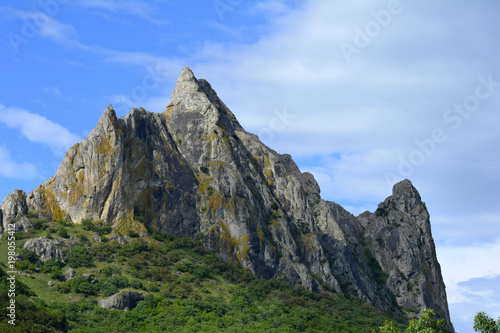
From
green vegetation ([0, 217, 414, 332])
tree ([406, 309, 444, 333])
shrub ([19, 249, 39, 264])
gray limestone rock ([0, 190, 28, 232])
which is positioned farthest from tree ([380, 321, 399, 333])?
gray limestone rock ([0, 190, 28, 232])

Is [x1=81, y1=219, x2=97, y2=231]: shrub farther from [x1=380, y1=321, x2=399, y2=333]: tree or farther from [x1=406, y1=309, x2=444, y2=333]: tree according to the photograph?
[x1=406, y1=309, x2=444, y2=333]: tree

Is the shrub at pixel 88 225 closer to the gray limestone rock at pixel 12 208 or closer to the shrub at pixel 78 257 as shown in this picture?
the shrub at pixel 78 257

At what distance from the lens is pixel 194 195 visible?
538 feet

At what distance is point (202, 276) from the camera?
14225 centimetres

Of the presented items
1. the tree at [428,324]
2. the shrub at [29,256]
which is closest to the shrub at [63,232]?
the shrub at [29,256]

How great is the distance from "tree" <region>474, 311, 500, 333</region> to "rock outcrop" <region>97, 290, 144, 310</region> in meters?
77.2

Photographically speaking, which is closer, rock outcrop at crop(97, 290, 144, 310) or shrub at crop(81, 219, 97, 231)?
rock outcrop at crop(97, 290, 144, 310)

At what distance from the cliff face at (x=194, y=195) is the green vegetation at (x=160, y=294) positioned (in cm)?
583

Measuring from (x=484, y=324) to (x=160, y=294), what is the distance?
267 feet

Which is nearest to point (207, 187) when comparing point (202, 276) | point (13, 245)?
point (202, 276)

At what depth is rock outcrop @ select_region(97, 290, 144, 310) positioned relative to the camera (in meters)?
120

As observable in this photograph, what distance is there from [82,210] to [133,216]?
A: 39.8 feet

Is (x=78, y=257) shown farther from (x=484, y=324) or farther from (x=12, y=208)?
(x=484, y=324)

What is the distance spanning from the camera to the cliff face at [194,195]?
149 m
